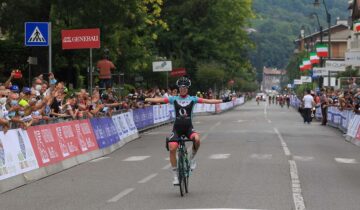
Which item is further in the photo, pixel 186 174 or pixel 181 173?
pixel 186 174

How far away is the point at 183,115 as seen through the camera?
13672mm

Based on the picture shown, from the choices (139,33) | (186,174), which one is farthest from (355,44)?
(186,174)

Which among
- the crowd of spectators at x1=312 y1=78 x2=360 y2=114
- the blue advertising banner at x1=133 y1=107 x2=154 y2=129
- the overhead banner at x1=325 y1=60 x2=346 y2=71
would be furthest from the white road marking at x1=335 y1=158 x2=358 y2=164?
the overhead banner at x1=325 y1=60 x2=346 y2=71

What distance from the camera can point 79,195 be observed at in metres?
13.0

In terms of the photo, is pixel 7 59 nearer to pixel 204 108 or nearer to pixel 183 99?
pixel 183 99

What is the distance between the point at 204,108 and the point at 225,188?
51.3 metres

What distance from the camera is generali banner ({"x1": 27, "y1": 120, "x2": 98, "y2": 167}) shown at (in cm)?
1664

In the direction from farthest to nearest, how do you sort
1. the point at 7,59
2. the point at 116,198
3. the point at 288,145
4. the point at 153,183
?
the point at 7,59 < the point at 288,145 < the point at 153,183 < the point at 116,198

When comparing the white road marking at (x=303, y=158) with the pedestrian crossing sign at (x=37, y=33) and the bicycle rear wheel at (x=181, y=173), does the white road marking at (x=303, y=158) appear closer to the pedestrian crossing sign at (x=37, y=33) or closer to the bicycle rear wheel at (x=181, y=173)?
the pedestrian crossing sign at (x=37, y=33)

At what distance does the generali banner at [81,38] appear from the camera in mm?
22266

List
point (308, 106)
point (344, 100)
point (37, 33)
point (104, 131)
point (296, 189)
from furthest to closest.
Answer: point (308, 106) → point (344, 100) → point (104, 131) → point (37, 33) → point (296, 189)

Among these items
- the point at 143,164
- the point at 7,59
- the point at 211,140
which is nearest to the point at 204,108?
the point at 7,59

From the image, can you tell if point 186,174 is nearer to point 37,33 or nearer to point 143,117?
point 37,33

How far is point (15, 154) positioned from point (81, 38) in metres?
7.76
